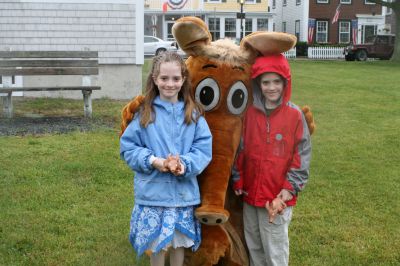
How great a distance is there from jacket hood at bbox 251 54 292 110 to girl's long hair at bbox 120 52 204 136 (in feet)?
1.18

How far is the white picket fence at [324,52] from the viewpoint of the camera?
37000 mm

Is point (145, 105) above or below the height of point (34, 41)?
below

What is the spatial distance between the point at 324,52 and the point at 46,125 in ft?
101

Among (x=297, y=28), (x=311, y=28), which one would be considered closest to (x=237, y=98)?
(x=311, y=28)

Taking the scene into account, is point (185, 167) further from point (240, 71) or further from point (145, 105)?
point (240, 71)

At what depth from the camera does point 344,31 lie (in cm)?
4375

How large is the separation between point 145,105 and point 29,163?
12.2 feet

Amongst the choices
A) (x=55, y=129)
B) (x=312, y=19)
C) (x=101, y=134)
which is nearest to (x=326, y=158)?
(x=101, y=134)

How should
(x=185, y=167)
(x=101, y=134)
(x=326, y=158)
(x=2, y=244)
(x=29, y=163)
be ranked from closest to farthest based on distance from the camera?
(x=185, y=167), (x=2, y=244), (x=29, y=163), (x=326, y=158), (x=101, y=134)

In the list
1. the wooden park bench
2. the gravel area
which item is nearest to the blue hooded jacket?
the gravel area

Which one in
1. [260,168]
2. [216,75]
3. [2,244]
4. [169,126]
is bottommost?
[2,244]

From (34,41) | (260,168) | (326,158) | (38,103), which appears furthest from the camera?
(34,41)

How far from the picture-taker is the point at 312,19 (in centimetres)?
4219

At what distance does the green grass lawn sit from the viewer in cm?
416
